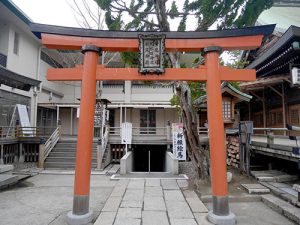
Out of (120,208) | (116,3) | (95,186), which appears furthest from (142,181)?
(116,3)

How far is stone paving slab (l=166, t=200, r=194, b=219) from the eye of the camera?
544 cm

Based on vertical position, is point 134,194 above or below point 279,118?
below

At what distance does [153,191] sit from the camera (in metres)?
7.68

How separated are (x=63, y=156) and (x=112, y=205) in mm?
7988

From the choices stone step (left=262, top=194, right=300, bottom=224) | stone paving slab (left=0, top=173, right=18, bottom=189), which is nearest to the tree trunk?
stone step (left=262, top=194, right=300, bottom=224)

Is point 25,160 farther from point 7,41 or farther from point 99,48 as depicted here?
point 99,48

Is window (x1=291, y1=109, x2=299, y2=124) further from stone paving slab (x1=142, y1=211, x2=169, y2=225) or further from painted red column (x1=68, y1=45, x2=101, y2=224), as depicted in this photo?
painted red column (x1=68, y1=45, x2=101, y2=224)

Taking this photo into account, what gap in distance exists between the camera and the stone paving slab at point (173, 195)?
22.5 ft

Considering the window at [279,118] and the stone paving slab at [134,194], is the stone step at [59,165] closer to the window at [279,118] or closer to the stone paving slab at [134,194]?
the stone paving slab at [134,194]

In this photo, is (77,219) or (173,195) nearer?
(77,219)

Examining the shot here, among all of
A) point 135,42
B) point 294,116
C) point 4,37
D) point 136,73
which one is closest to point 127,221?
point 136,73

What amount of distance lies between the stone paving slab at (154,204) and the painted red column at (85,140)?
157 centimetres

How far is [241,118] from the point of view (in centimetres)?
1816

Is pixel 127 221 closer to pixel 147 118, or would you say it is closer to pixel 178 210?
pixel 178 210
